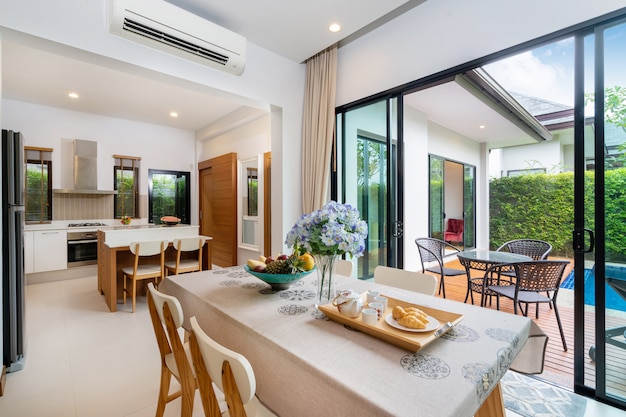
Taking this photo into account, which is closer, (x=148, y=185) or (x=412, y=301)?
(x=412, y=301)

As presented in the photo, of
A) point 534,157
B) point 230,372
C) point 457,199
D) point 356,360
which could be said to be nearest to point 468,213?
point 457,199

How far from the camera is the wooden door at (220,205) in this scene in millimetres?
5258

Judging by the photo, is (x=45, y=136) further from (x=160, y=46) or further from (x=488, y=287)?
(x=488, y=287)

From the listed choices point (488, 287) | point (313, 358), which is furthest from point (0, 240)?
point (488, 287)

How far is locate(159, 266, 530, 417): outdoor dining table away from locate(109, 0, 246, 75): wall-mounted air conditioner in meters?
1.98

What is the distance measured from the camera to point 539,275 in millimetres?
2443

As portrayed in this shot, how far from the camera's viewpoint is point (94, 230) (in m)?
4.91

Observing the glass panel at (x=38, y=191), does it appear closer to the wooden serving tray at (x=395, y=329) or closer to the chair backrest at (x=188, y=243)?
the chair backrest at (x=188, y=243)

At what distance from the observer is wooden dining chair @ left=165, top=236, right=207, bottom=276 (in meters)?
3.61

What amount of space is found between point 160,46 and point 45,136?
164 inches

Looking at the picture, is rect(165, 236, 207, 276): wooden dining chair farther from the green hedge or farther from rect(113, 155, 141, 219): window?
the green hedge

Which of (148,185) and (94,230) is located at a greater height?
(148,185)

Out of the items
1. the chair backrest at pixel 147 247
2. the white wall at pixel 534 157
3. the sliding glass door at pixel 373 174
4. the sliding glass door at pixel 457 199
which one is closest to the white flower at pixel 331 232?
the sliding glass door at pixel 373 174

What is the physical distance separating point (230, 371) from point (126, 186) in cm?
601
